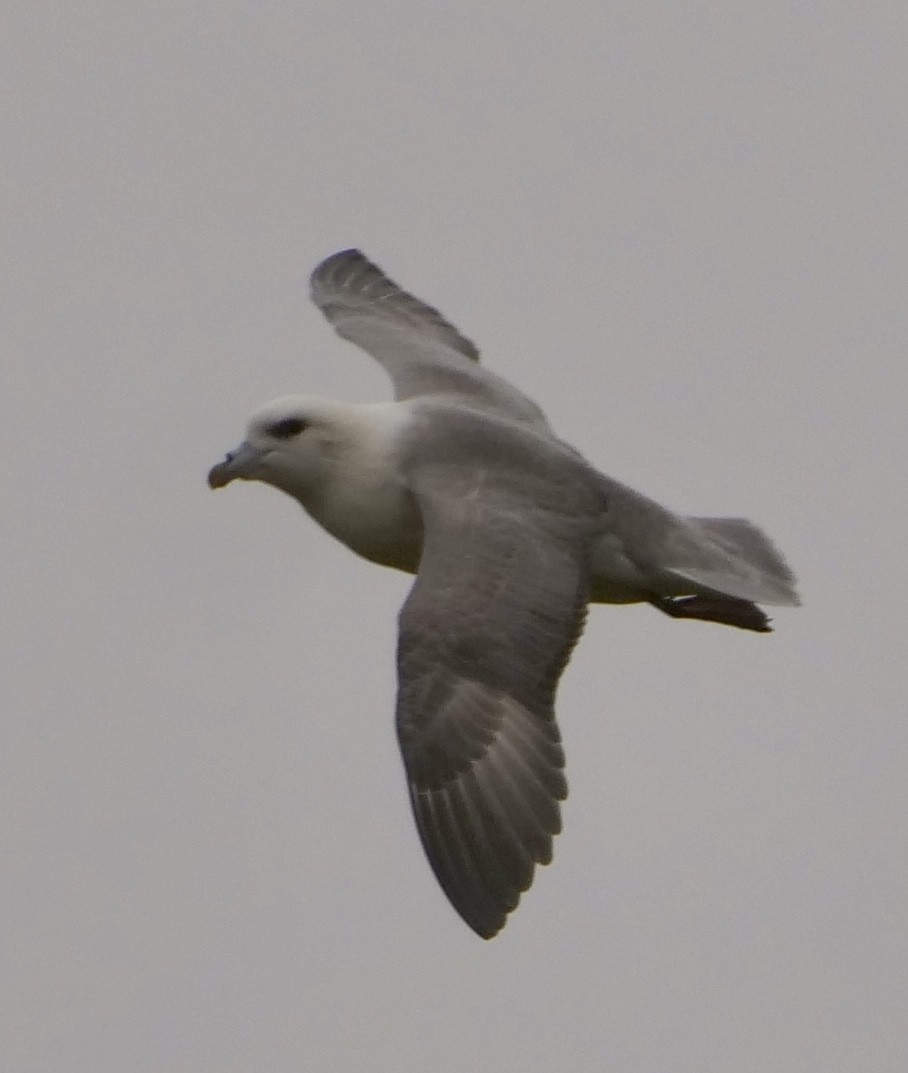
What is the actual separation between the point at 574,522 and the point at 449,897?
1628 mm

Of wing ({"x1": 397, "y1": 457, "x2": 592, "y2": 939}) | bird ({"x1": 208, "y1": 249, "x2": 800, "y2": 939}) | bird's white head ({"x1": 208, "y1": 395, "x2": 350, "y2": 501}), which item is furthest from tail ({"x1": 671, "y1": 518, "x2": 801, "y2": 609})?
bird's white head ({"x1": 208, "y1": 395, "x2": 350, "y2": 501})

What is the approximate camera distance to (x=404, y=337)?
14.8 m

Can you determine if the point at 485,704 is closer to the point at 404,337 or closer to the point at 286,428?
the point at 286,428

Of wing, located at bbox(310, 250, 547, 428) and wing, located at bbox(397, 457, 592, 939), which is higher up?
wing, located at bbox(310, 250, 547, 428)

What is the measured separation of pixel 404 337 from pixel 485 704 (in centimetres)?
327

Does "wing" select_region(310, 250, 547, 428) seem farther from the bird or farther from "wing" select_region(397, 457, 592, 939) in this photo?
"wing" select_region(397, 457, 592, 939)

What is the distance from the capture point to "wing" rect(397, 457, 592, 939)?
1156 centimetres

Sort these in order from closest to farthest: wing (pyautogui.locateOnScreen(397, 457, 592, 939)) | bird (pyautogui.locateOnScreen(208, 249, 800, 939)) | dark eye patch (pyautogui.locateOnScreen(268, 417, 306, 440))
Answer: wing (pyautogui.locateOnScreen(397, 457, 592, 939)) < bird (pyautogui.locateOnScreen(208, 249, 800, 939)) < dark eye patch (pyautogui.locateOnScreen(268, 417, 306, 440))

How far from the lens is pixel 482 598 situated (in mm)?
11977

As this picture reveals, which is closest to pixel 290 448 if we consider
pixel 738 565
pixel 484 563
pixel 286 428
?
pixel 286 428

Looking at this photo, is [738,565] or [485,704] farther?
[738,565]

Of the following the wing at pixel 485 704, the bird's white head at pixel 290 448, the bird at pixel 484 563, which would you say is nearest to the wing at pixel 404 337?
the bird at pixel 484 563

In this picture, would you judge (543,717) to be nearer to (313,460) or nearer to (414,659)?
(414,659)

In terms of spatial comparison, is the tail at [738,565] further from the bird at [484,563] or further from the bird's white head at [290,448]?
the bird's white head at [290,448]
